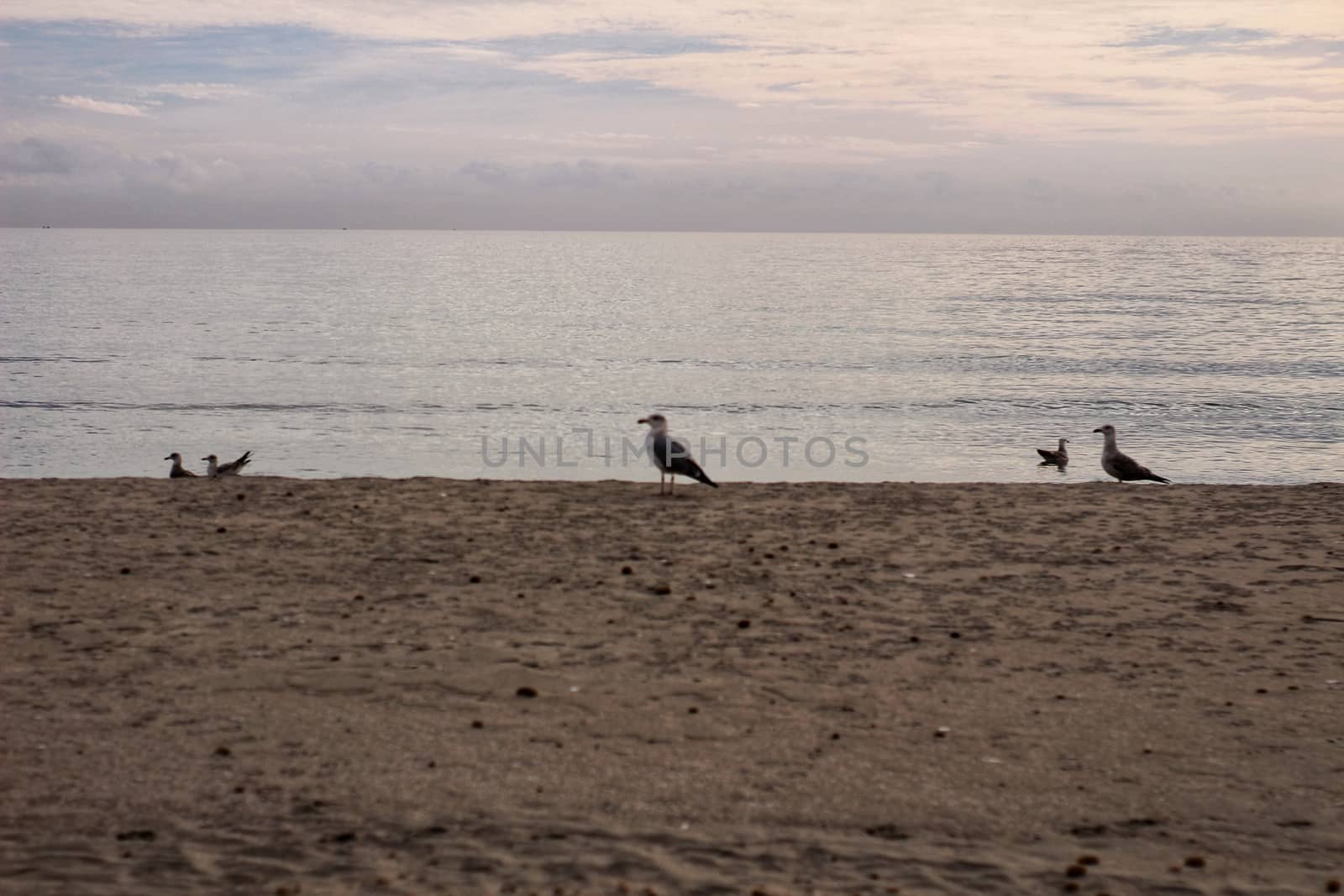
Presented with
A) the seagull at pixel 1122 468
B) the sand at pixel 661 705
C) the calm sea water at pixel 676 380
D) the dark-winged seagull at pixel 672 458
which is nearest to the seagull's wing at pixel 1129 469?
the seagull at pixel 1122 468

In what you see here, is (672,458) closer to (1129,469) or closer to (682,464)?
(682,464)

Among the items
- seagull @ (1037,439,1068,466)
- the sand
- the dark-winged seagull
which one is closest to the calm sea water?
seagull @ (1037,439,1068,466)

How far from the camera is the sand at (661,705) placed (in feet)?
18.3

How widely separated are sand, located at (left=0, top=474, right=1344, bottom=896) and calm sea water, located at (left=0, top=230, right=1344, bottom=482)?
9.65 meters

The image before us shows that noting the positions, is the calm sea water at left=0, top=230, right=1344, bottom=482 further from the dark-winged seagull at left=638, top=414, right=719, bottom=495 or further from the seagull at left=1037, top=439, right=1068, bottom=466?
the dark-winged seagull at left=638, top=414, right=719, bottom=495

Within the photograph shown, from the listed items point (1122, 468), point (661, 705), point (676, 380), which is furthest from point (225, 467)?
point (676, 380)

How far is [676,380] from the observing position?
1561 inches

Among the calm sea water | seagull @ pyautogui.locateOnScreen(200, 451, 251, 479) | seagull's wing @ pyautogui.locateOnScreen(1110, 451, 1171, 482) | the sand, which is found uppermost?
the calm sea water

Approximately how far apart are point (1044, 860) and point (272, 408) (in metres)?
28.6

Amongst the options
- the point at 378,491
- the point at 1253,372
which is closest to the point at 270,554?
the point at 378,491

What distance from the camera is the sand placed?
18.3 ft

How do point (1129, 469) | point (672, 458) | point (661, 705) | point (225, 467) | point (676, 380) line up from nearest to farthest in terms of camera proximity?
point (661, 705) < point (672, 458) < point (1129, 469) < point (225, 467) < point (676, 380)

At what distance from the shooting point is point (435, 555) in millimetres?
11406

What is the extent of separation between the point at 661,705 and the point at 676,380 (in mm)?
32270
